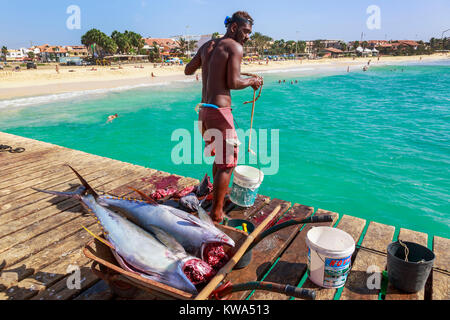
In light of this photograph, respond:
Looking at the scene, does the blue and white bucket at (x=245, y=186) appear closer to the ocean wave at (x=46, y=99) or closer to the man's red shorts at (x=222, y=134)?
the man's red shorts at (x=222, y=134)

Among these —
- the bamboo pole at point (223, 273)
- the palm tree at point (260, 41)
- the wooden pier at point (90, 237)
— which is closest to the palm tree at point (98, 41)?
the palm tree at point (260, 41)

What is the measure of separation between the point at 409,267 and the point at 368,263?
0.60 m

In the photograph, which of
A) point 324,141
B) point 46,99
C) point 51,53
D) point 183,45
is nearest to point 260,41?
point 183,45

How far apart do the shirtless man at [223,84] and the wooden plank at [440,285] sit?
2.45m

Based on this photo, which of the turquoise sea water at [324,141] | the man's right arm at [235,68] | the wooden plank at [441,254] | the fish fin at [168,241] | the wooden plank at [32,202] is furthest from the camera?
the turquoise sea water at [324,141]

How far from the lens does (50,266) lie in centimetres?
314

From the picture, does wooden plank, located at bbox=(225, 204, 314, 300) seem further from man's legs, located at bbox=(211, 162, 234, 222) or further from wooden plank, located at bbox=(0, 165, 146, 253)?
wooden plank, located at bbox=(0, 165, 146, 253)

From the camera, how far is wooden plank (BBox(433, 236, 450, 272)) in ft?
9.78

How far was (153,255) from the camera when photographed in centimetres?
233

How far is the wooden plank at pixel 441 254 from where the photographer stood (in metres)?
2.98

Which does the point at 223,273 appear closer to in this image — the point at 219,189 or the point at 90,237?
the point at 219,189

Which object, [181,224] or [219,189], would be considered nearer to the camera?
[181,224]

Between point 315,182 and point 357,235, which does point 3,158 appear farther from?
point 315,182

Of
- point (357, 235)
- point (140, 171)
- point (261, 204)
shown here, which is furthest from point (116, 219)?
point (140, 171)
